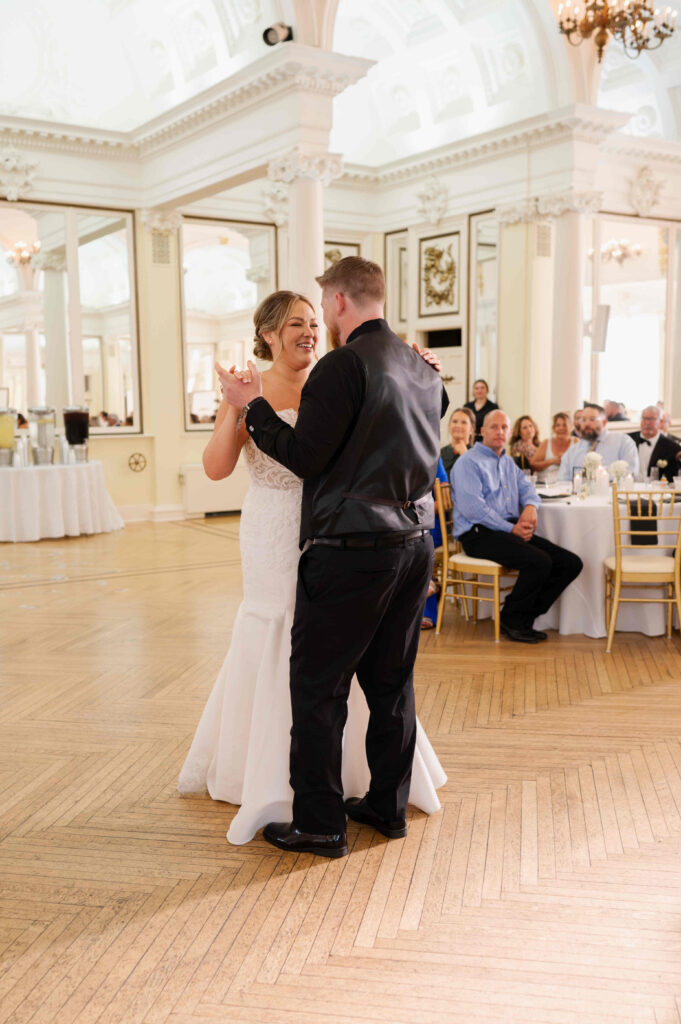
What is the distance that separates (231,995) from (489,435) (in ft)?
12.6

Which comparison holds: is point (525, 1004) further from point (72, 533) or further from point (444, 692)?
point (72, 533)

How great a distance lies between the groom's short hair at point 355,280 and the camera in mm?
2660

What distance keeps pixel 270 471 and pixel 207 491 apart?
854 cm

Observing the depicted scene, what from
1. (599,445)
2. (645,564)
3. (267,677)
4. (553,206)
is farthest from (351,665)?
(553,206)

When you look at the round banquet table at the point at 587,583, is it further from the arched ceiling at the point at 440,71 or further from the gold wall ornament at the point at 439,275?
the gold wall ornament at the point at 439,275

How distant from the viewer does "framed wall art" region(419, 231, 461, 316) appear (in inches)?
475

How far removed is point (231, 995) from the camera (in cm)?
218

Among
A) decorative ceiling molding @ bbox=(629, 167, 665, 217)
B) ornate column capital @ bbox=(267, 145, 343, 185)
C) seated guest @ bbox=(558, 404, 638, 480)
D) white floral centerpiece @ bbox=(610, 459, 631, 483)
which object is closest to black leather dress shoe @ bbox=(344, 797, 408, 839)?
white floral centerpiece @ bbox=(610, 459, 631, 483)

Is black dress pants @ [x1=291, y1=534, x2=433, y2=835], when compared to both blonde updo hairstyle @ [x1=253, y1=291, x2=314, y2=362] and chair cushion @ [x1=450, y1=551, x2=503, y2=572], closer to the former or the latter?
blonde updo hairstyle @ [x1=253, y1=291, x2=314, y2=362]

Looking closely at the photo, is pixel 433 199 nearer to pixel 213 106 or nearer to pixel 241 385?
pixel 213 106

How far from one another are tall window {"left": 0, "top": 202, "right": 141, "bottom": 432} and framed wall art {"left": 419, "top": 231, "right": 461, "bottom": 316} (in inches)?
150

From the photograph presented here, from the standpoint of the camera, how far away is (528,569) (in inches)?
212

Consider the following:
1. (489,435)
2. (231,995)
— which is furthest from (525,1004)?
(489,435)

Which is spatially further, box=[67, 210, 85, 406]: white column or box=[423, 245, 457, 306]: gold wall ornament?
box=[423, 245, 457, 306]: gold wall ornament
